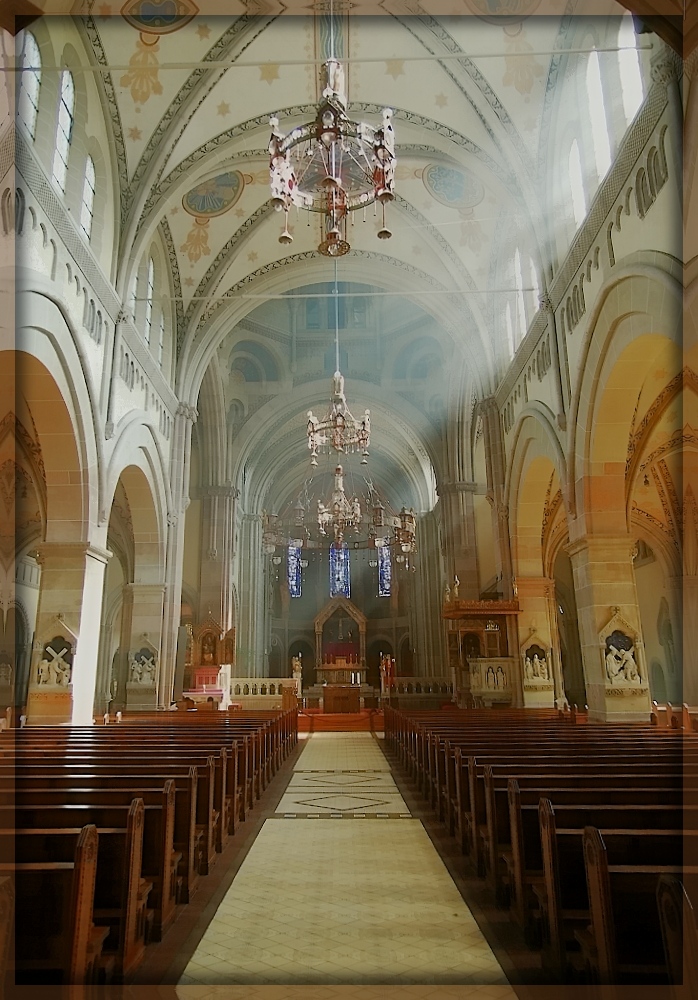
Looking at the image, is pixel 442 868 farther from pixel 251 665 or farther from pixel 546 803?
pixel 251 665

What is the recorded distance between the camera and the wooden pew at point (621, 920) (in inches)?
103

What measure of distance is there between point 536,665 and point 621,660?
4.66 metres

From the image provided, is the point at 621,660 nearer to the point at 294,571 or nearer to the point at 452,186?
the point at 452,186

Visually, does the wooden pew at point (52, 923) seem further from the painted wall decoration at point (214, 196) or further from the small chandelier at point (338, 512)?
the small chandelier at point (338, 512)

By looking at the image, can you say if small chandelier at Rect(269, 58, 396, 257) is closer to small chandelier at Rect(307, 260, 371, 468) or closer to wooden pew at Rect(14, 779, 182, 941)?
small chandelier at Rect(307, 260, 371, 468)

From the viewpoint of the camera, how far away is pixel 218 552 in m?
23.0

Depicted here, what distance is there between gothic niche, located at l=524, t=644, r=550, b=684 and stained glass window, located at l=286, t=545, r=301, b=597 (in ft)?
57.6

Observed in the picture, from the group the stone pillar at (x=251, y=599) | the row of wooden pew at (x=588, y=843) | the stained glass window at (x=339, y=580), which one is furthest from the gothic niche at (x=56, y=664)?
the stained glass window at (x=339, y=580)

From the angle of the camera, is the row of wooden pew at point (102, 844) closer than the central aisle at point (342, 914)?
Yes

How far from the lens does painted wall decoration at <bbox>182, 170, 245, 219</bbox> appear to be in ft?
51.2

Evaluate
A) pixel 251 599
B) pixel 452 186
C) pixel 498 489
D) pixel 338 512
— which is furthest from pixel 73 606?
pixel 251 599

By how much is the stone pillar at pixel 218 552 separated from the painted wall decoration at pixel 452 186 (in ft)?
40.3

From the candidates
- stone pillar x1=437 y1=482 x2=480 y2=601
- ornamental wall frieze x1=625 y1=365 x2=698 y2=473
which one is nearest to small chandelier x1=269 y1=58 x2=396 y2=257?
ornamental wall frieze x1=625 y1=365 x2=698 y2=473

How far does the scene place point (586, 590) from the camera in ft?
37.7
